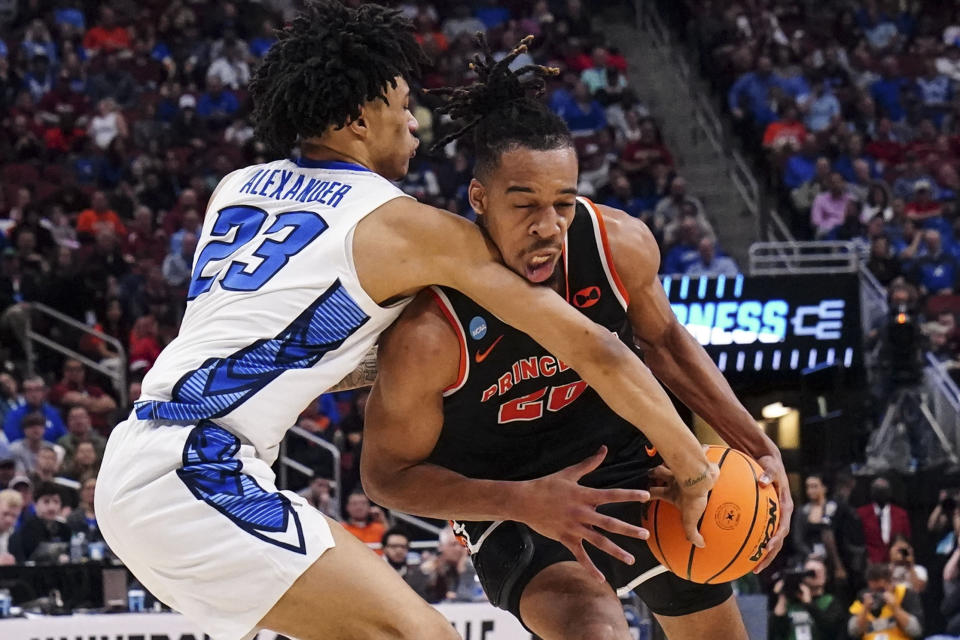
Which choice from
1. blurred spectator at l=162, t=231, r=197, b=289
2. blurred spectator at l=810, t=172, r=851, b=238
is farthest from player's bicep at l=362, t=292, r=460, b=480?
blurred spectator at l=810, t=172, r=851, b=238

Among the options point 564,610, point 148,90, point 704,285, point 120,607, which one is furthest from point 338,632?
point 148,90

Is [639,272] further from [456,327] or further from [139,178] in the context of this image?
[139,178]

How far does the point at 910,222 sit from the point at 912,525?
4.27 meters

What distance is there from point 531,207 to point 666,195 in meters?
10.5

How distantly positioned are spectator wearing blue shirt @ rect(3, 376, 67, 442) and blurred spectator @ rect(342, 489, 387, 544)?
2.54 m

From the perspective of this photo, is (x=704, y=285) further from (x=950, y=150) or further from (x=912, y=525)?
(x=950, y=150)

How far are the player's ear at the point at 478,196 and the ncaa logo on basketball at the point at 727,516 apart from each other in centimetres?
104

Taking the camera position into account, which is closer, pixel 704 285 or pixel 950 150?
pixel 704 285

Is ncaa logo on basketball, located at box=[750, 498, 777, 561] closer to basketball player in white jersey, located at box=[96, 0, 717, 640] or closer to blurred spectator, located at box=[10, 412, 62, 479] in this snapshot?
basketball player in white jersey, located at box=[96, 0, 717, 640]

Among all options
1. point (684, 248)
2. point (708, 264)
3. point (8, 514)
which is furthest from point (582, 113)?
point (8, 514)

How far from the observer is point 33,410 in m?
10.6

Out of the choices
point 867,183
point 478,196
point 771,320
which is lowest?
point 478,196

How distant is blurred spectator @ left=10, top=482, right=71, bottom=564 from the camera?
8.74 meters

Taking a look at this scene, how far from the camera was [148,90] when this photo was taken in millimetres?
14523
